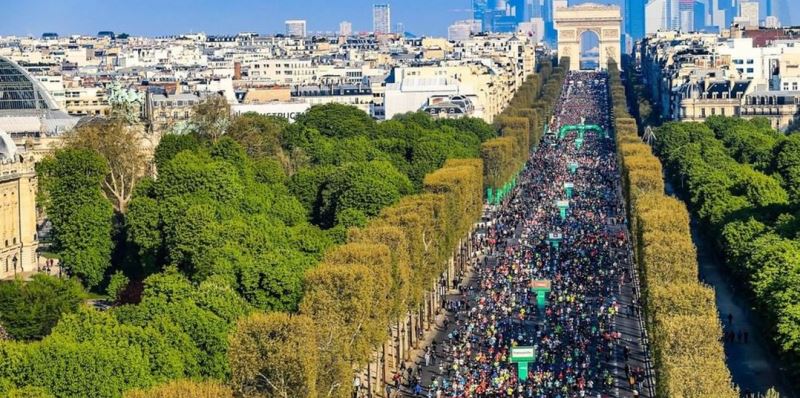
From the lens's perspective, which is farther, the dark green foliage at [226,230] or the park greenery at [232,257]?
the dark green foliage at [226,230]

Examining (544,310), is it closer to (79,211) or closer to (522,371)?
(522,371)

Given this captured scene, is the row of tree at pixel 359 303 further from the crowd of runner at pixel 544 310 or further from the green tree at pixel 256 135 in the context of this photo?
the green tree at pixel 256 135

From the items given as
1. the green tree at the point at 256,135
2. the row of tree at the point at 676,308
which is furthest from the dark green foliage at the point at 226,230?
the green tree at the point at 256,135

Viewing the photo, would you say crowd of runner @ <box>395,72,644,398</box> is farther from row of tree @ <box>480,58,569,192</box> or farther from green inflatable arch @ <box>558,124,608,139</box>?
green inflatable arch @ <box>558,124,608,139</box>

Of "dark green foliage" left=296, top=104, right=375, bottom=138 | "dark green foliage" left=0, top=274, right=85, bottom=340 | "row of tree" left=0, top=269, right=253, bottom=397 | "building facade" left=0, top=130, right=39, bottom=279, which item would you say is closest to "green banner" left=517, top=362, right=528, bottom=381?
"row of tree" left=0, top=269, right=253, bottom=397

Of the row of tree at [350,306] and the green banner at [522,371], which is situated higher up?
the row of tree at [350,306]
